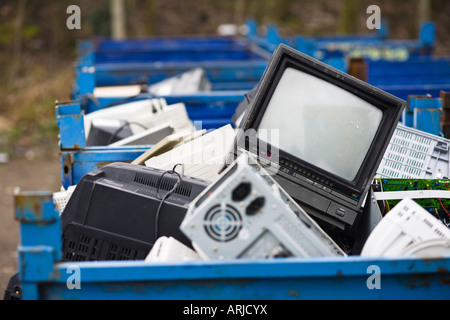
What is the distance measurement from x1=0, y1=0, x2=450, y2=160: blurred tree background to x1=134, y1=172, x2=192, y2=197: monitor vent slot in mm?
6818

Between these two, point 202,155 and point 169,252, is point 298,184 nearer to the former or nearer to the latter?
point 202,155

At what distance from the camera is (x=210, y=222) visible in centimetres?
198

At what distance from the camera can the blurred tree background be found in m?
12.3

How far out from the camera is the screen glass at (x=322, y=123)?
8.87ft

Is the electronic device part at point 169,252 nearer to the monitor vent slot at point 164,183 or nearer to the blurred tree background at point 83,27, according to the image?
the monitor vent slot at point 164,183

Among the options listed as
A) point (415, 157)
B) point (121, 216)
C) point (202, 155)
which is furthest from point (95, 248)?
point (415, 157)

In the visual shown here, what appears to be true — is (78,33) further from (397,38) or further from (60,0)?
(397,38)

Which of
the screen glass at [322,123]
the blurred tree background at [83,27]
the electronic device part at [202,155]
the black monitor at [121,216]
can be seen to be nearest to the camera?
the black monitor at [121,216]

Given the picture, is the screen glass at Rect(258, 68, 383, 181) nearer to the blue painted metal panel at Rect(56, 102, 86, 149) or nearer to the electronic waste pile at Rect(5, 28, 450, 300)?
the electronic waste pile at Rect(5, 28, 450, 300)

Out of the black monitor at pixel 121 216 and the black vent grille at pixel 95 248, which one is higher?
the black monitor at pixel 121 216

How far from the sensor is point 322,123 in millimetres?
2760

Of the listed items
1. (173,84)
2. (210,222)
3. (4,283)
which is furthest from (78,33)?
(210,222)

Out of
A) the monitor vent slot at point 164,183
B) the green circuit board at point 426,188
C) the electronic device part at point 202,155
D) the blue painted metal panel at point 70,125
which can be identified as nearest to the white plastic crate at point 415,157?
the green circuit board at point 426,188

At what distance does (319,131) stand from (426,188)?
614 millimetres
